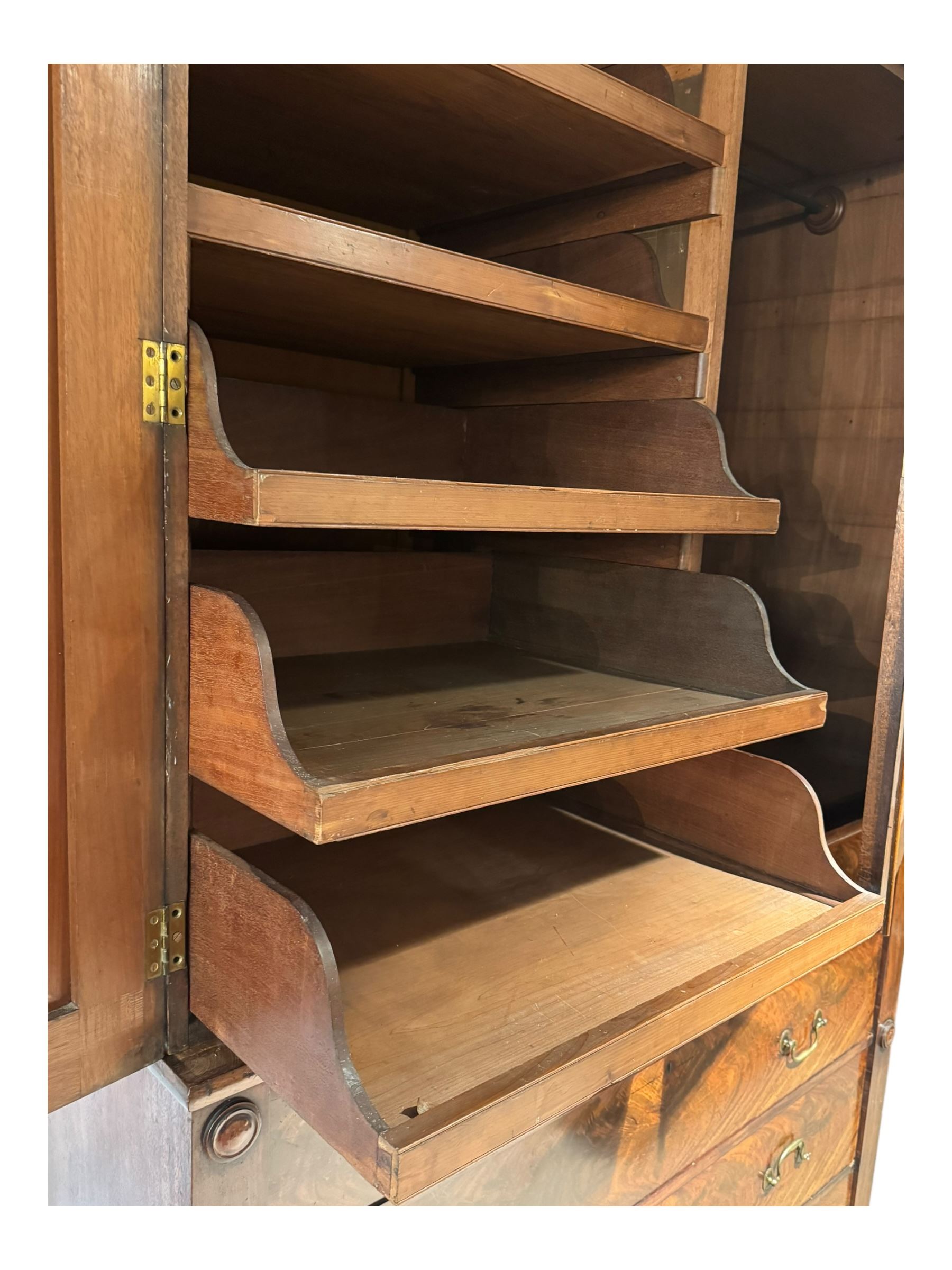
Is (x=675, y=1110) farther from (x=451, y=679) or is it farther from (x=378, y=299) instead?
(x=378, y=299)

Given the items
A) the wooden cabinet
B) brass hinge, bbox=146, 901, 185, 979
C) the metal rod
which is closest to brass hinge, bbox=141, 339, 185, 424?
the wooden cabinet

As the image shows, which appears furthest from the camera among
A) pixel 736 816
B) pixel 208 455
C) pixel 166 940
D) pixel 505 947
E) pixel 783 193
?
pixel 783 193

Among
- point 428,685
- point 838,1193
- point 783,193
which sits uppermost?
point 783,193

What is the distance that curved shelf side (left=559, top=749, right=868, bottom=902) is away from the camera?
1.28 m

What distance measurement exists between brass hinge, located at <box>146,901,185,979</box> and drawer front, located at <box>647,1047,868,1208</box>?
696mm

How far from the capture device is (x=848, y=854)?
1.47 metres

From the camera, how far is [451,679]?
1298 millimetres

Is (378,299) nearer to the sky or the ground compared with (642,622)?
nearer to the sky

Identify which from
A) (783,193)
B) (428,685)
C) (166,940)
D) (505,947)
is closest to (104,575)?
(166,940)

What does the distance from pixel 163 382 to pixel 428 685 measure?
1.83ft

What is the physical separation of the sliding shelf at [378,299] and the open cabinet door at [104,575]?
72 millimetres

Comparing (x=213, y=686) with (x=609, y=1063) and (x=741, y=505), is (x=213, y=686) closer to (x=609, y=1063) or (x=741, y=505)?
(x=609, y=1063)

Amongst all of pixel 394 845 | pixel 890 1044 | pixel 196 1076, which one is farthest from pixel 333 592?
pixel 890 1044

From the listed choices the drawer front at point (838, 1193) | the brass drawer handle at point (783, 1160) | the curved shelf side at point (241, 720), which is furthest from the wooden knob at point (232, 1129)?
the drawer front at point (838, 1193)
